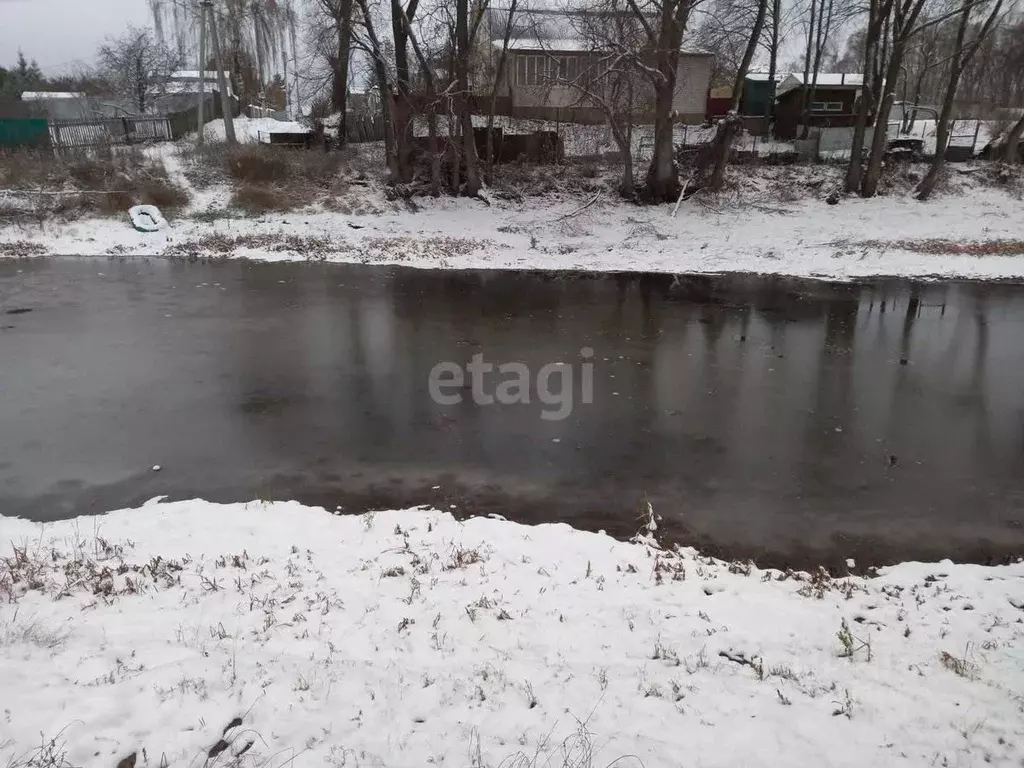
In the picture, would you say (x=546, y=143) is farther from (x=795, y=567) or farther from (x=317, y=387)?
(x=795, y=567)

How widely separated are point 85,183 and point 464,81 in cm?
1525

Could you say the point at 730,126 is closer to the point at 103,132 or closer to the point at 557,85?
the point at 557,85

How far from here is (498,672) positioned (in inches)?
181

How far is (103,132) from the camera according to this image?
30.8 meters

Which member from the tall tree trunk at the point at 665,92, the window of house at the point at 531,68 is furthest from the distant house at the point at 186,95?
the tall tree trunk at the point at 665,92

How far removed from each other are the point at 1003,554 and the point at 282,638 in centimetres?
675

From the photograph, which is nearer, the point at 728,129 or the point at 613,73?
the point at 613,73

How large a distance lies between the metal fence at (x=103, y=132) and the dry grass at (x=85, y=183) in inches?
59.4

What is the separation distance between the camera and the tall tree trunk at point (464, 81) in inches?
1004

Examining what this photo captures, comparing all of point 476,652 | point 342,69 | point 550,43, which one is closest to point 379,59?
point 342,69

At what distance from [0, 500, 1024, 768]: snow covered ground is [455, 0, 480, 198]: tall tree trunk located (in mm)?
22622

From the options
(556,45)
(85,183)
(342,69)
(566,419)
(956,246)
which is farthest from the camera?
(556,45)

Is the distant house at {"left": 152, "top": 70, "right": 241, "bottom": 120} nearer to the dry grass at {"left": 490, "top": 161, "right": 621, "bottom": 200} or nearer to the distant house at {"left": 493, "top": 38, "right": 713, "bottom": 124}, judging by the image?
the distant house at {"left": 493, "top": 38, "right": 713, "bottom": 124}

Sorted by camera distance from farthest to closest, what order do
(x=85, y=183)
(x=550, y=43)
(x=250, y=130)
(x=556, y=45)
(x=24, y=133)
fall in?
1. (x=250, y=130)
2. (x=556, y=45)
3. (x=550, y=43)
4. (x=24, y=133)
5. (x=85, y=183)
